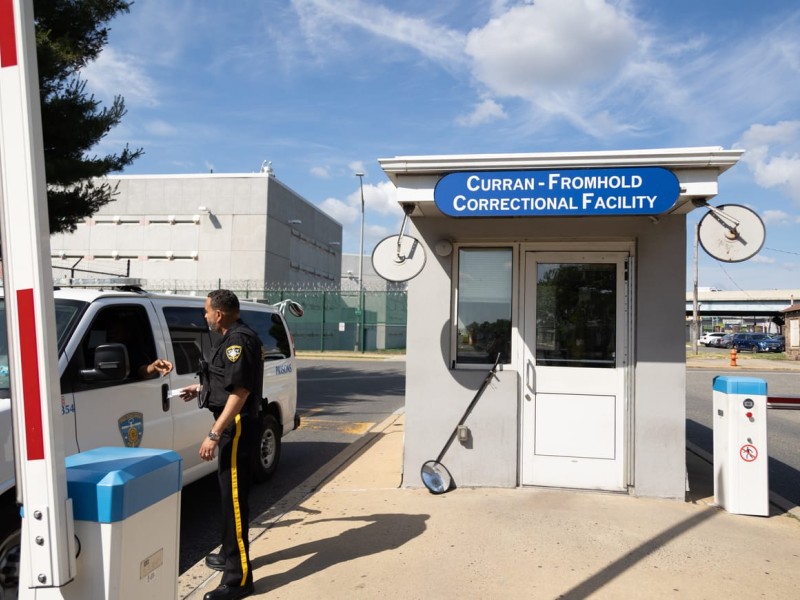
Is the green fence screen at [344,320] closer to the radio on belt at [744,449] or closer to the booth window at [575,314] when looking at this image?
the booth window at [575,314]

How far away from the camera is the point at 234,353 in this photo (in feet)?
12.4

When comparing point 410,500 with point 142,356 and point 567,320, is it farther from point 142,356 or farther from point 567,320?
Result: point 142,356

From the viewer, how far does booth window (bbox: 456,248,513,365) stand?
611cm

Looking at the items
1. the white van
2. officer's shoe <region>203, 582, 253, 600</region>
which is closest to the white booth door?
the white van

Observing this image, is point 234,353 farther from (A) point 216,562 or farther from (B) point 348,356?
(B) point 348,356

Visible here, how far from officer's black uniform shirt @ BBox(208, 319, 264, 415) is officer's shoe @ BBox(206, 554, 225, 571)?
943 mm

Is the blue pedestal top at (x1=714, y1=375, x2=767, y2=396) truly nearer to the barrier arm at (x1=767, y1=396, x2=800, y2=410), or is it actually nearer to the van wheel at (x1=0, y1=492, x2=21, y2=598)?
the barrier arm at (x1=767, y1=396, x2=800, y2=410)

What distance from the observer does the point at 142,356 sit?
491 cm

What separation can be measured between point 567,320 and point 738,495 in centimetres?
206

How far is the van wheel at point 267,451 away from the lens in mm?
6613

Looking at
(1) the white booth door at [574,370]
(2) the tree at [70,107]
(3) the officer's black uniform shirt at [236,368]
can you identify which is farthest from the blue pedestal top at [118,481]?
(2) the tree at [70,107]

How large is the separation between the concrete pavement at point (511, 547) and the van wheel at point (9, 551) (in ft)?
3.10

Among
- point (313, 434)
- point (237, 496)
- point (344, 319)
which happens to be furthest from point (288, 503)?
point (344, 319)

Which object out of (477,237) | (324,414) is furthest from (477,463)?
(324,414)
